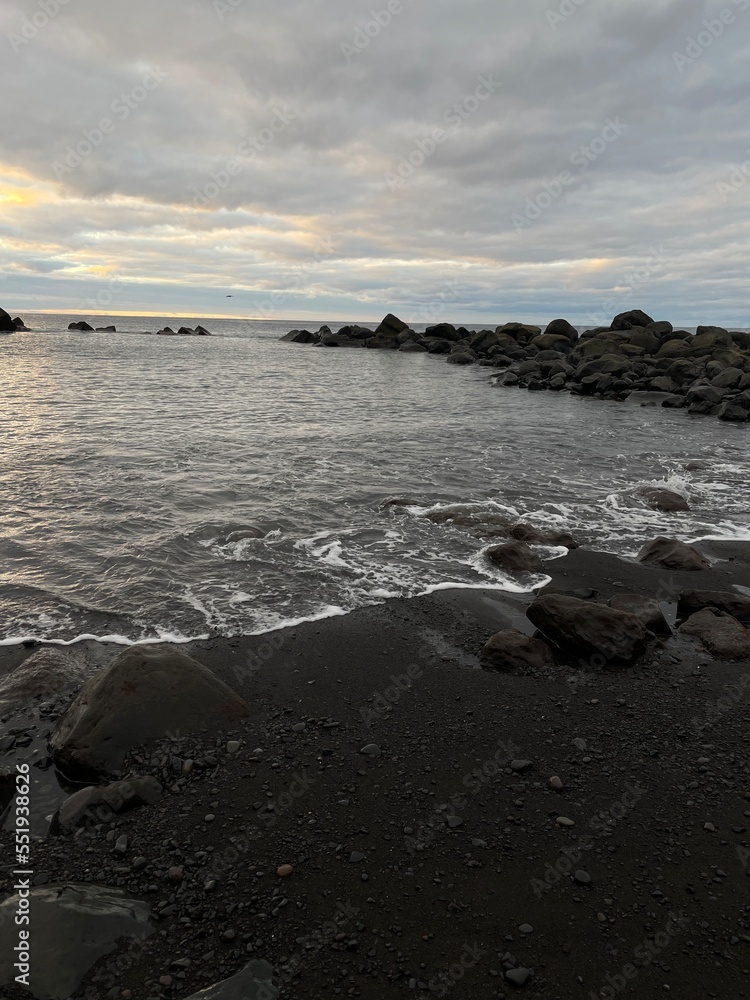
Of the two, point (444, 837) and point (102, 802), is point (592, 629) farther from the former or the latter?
point (102, 802)

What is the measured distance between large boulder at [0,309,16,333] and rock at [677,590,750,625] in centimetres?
10986

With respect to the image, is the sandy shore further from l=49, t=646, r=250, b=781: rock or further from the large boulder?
the large boulder

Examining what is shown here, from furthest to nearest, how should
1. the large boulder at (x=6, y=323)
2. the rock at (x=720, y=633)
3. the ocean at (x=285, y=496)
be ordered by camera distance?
the large boulder at (x=6, y=323) → the ocean at (x=285, y=496) → the rock at (x=720, y=633)

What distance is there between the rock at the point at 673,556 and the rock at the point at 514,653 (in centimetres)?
437

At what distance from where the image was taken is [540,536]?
1215 cm

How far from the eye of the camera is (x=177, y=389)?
35.5 m

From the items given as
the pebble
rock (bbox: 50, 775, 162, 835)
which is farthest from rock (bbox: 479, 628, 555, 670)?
rock (bbox: 50, 775, 162, 835)

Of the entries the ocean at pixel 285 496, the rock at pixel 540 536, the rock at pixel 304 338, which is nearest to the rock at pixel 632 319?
the ocean at pixel 285 496

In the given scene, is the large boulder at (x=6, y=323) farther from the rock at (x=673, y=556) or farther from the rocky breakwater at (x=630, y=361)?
the rock at (x=673, y=556)

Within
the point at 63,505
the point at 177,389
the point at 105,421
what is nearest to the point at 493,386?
the point at 177,389

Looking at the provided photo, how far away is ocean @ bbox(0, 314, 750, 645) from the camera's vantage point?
9.30 meters

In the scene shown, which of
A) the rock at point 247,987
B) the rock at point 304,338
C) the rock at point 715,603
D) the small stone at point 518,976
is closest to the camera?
the rock at point 247,987

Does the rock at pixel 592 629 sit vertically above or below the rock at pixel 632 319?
below

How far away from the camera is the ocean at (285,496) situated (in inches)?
366
